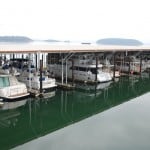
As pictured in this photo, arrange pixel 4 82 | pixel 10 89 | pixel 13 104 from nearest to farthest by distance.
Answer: pixel 13 104
pixel 10 89
pixel 4 82

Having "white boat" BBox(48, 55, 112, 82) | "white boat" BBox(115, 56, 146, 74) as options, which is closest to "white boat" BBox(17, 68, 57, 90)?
"white boat" BBox(48, 55, 112, 82)

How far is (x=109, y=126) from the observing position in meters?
23.0

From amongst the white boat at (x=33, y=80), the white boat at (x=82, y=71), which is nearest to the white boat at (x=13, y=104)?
the white boat at (x=33, y=80)

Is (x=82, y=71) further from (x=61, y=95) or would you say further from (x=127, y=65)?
(x=127, y=65)

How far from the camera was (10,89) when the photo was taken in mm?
28484

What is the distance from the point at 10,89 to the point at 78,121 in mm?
8071

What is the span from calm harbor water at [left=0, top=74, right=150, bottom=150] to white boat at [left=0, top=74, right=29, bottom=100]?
0.70 meters

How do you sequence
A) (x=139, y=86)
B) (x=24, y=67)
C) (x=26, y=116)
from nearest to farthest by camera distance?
(x=26, y=116)
(x=24, y=67)
(x=139, y=86)

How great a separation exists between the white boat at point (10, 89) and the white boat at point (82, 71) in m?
11.9

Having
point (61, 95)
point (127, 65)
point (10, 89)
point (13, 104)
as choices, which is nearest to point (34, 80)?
point (61, 95)

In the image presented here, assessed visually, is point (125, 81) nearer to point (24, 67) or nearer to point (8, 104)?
point (24, 67)

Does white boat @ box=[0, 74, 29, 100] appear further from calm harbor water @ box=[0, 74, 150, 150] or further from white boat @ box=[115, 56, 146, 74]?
white boat @ box=[115, 56, 146, 74]

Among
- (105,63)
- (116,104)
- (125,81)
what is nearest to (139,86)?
(125,81)

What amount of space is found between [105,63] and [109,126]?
24389 mm
